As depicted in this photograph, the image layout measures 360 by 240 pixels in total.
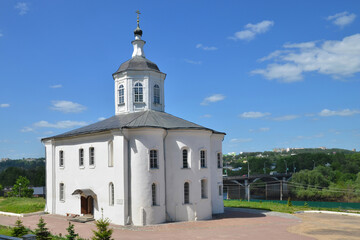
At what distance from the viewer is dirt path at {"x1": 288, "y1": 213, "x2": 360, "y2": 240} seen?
20312mm

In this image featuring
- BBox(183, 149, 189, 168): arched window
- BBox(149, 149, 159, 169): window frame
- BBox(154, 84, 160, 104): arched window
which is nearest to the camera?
BBox(149, 149, 159, 169): window frame

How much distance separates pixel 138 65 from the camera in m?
30.7

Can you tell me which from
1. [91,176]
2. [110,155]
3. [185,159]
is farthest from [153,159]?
[91,176]

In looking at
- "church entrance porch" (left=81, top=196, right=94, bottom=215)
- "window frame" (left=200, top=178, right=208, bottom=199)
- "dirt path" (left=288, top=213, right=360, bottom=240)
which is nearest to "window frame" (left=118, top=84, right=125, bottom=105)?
"church entrance porch" (left=81, top=196, right=94, bottom=215)

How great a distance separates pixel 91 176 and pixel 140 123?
238 inches

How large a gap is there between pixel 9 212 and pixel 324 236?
26.3m

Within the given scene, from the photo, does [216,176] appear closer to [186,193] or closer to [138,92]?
[186,193]

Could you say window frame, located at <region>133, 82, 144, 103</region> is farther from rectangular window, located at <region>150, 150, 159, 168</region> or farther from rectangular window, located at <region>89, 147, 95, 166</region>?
rectangular window, located at <region>150, 150, 159, 168</region>

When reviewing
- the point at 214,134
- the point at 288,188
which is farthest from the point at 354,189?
the point at 214,134

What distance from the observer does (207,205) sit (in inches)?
1060

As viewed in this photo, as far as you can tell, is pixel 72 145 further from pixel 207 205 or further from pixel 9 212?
pixel 207 205

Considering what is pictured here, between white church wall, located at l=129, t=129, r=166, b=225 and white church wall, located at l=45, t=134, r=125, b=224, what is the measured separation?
0.91 meters

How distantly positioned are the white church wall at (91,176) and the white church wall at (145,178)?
0.91 meters

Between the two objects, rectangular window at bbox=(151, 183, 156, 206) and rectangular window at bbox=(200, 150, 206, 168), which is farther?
rectangular window at bbox=(200, 150, 206, 168)
